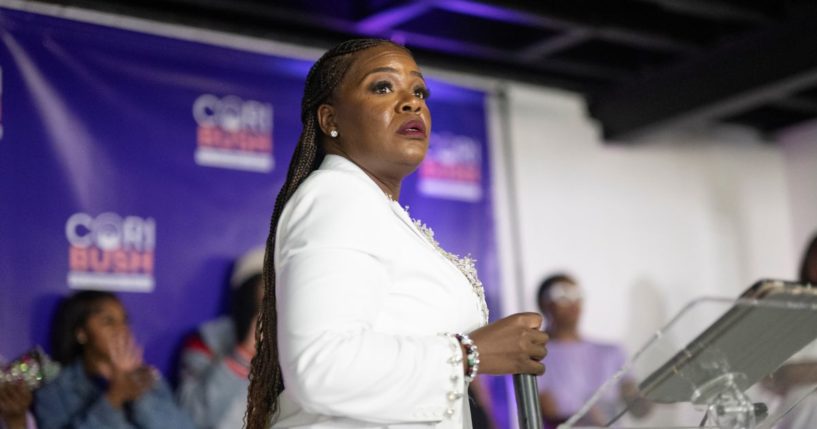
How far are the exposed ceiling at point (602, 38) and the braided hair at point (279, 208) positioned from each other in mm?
2875

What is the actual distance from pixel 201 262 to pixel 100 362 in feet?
1.95

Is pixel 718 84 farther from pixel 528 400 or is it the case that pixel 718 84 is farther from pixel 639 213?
pixel 528 400

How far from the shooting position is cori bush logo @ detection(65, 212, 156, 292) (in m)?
4.14

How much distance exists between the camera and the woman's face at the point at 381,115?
175 centimetres

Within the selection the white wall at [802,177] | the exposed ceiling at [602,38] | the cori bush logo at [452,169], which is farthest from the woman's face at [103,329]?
the white wall at [802,177]

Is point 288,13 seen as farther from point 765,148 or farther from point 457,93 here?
point 765,148

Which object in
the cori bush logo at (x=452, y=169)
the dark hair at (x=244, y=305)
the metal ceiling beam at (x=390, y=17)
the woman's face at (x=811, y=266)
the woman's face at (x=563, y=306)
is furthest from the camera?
the woman's face at (x=563, y=306)

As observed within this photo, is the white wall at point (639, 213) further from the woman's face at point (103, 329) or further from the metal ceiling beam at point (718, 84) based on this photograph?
the woman's face at point (103, 329)

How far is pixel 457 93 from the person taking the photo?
543 cm

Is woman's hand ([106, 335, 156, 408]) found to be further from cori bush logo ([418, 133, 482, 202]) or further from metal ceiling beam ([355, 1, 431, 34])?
metal ceiling beam ([355, 1, 431, 34])

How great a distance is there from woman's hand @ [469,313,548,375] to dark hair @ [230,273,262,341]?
9.64ft

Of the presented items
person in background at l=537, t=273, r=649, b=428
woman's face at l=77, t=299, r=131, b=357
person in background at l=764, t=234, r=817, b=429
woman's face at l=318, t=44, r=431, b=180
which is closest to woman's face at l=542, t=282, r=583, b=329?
person in background at l=537, t=273, r=649, b=428

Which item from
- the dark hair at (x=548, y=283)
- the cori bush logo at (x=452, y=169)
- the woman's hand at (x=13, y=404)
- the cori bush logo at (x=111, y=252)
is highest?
the cori bush logo at (x=452, y=169)

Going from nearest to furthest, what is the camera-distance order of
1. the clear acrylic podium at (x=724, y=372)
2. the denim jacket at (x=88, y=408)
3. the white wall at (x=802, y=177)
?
the clear acrylic podium at (x=724, y=372) → the denim jacket at (x=88, y=408) → the white wall at (x=802, y=177)
